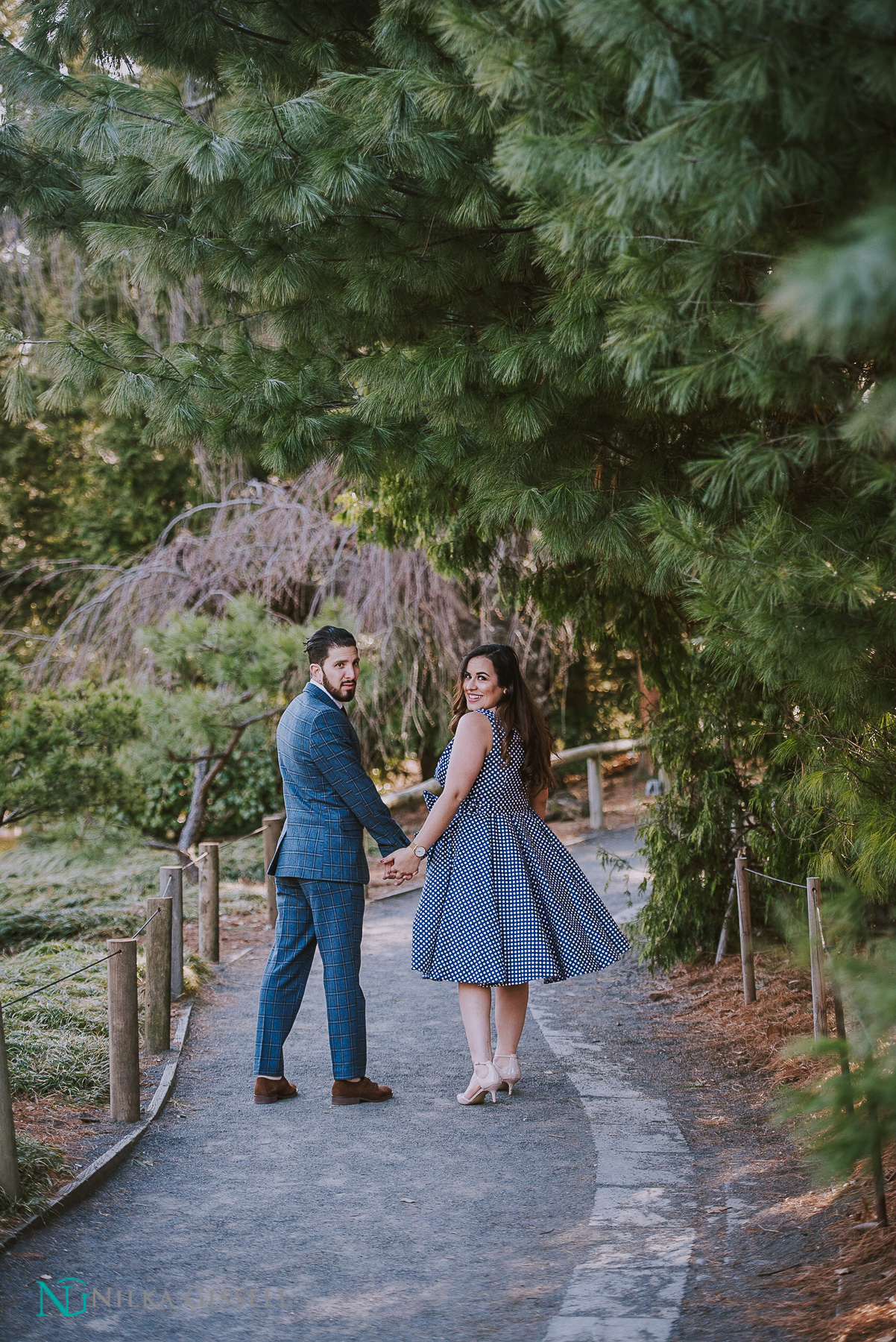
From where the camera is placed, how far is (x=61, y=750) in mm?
6848

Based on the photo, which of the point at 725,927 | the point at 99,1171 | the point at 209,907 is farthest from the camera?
the point at 209,907

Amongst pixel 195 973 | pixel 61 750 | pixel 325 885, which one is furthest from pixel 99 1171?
pixel 61 750

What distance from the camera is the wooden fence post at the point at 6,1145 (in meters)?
3.13

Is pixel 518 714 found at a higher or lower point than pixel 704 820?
higher

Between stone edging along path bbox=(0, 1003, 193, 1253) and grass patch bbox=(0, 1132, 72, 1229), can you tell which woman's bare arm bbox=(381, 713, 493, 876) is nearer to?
stone edging along path bbox=(0, 1003, 193, 1253)

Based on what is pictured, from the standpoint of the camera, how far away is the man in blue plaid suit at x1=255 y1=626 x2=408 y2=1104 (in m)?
4.21

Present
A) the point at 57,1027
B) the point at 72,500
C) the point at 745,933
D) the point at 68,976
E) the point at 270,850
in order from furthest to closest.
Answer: the point at 72,500 < the point at 270,850 < the point at 745,933 < the point at 57,1027 < the point at 68,976

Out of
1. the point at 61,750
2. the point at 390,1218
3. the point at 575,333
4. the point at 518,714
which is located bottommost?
the point at 390,1218

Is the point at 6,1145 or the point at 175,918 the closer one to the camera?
the point at 6,1145

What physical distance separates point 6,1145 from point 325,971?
132 cm

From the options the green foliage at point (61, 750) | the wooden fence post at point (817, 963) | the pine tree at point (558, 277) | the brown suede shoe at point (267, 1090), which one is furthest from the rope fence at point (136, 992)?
the wooden fence post at point (817, 963)

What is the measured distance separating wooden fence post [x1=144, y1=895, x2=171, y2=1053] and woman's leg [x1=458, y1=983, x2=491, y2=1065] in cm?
139

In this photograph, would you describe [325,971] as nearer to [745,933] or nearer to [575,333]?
[745,933]

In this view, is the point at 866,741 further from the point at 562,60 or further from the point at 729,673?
the point at 562,60
